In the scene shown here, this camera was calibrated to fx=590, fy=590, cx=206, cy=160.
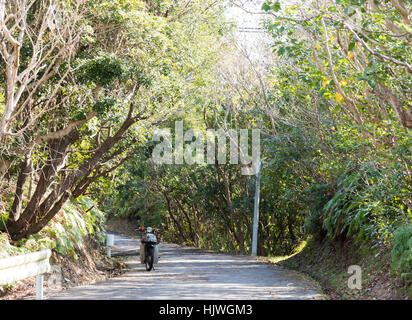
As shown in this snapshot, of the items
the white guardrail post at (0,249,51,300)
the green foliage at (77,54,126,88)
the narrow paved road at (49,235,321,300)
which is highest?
the green foliage at (77,54,126,88)

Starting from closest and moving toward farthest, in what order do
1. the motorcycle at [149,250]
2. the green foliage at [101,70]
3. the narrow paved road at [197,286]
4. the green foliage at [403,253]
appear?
the green foliage at [403,253] < the narrow paved road at [197,286] < the green foliage at [101,70] < the motorcycle at [149,250]

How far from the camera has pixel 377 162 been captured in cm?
1396

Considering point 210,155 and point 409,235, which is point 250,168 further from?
point 409,235

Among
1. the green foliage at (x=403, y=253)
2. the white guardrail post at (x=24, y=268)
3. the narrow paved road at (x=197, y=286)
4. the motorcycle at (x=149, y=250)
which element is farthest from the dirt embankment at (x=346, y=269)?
the white guardrail post at (x=24, y=268)

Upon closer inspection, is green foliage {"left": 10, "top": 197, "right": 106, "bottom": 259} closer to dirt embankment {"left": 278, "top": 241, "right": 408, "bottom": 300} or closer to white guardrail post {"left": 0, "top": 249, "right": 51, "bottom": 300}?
white guardrail post {"left": 0, "top": 249, "right": 51, "bottom": 300}

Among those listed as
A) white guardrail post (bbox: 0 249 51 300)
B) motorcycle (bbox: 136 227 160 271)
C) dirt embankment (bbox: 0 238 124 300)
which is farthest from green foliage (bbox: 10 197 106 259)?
white guardrail post (bbox: 0 249 51 300)

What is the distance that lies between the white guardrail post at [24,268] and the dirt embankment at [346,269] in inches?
240

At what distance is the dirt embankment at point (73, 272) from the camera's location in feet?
39.2

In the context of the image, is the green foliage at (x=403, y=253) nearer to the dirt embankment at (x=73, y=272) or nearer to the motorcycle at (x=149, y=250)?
the dirt embankment at (x=73, y=272)

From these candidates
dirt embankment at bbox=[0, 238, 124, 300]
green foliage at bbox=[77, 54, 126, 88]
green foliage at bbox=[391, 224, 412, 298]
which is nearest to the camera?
green foliage at bbox=[391, 224, 412, 298]

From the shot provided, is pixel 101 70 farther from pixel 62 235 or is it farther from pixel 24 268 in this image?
pixel 24 268

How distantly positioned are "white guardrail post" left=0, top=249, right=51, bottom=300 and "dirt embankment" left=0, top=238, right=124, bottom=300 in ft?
3.30

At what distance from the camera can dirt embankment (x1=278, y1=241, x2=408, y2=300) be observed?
12.0 metres
